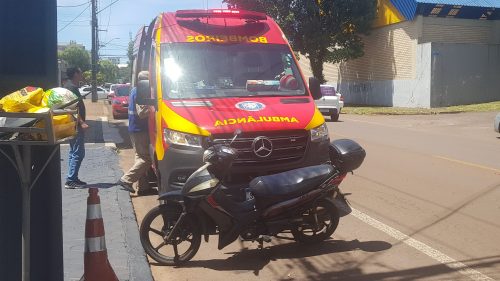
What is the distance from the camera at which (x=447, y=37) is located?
3003cm

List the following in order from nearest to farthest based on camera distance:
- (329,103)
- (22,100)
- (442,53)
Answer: (22,100) → (329,103) → (442,53)

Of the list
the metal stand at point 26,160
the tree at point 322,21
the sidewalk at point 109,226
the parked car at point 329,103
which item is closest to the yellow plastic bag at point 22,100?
the metal stand at point 26,160

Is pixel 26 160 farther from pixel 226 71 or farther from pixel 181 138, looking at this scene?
pixel 226 71

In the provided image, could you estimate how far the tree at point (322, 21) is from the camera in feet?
107

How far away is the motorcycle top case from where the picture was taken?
18.2ft

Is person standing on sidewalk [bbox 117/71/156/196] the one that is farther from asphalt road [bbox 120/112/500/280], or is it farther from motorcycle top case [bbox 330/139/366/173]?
motorcycle top case [bbox 330/139/366/173]

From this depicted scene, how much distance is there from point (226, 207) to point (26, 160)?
2237 millimetres

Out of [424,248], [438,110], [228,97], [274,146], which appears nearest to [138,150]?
[228,97]

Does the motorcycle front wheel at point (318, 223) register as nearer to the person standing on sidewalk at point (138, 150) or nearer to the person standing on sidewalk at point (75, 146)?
the person standing on sidewalk at point (138, 150)

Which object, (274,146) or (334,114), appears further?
(334,114)

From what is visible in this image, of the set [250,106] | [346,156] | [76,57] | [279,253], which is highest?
[76,57]

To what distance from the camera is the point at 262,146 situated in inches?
220

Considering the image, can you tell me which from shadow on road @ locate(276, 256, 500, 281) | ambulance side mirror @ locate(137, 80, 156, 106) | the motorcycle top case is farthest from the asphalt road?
ambulance side mirror @ locate(137, 80, 156, 106)

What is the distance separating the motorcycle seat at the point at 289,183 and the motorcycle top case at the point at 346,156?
38cm
